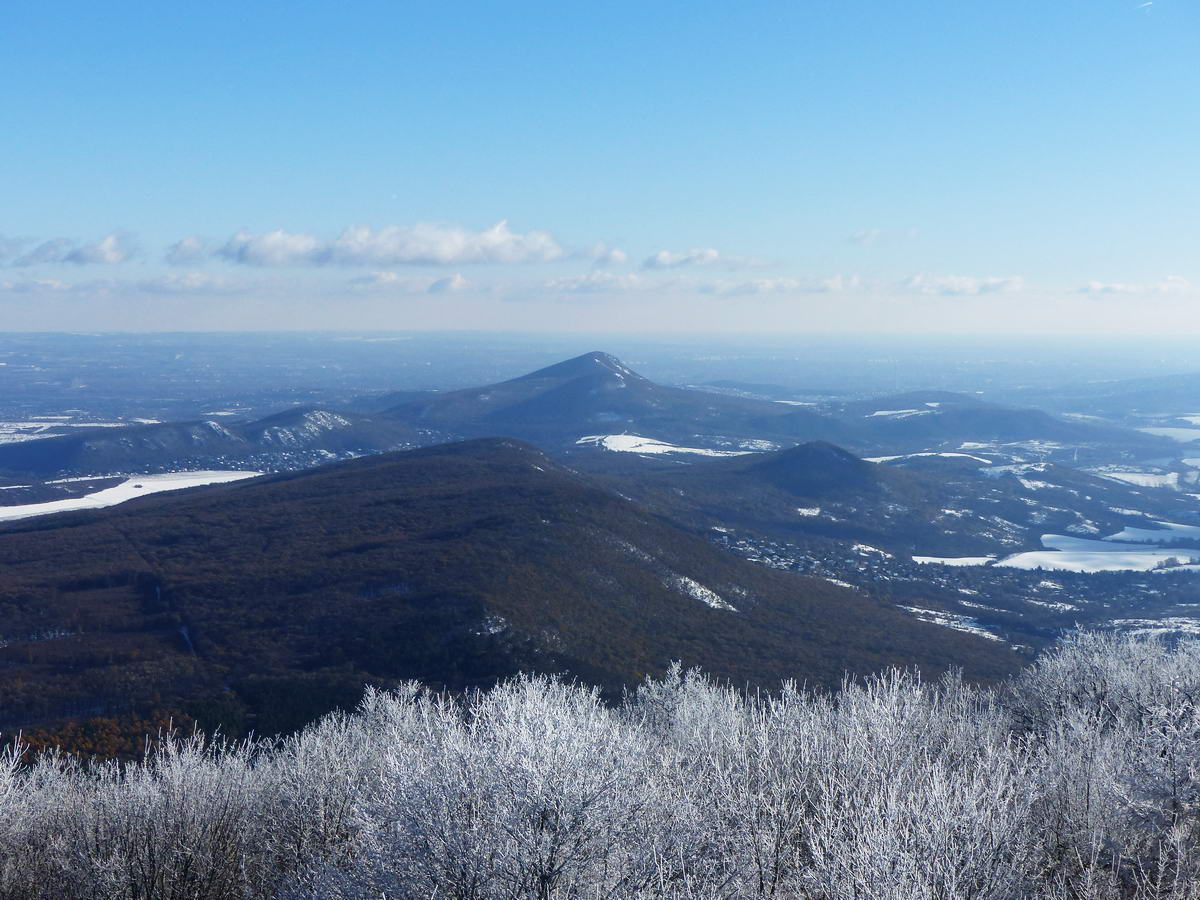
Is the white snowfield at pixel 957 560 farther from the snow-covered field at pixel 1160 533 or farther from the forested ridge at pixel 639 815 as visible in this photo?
the forested ridge at pixel 639 815

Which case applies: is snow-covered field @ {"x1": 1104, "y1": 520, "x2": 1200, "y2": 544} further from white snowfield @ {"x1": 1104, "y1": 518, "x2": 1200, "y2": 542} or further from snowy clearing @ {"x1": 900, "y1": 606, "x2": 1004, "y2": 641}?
snowy clearing @ {"x1": 900, "y1": 606, "x2": 1004, "y2": 641}

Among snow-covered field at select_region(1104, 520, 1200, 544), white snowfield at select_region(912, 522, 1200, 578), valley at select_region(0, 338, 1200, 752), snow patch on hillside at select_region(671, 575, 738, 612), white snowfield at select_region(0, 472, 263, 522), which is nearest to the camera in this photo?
valley at select_region(0, 338, 1200, 752)

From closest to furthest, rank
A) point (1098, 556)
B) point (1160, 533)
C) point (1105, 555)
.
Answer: point (1098, 556) < point (1105, 555) < point (1160, 533)

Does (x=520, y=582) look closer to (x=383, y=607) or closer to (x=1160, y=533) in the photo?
(x=383, y=607)

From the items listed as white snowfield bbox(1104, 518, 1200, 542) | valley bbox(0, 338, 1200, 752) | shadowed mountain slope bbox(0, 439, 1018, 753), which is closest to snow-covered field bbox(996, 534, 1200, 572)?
valley bbox(0, 338, 1200, 752)

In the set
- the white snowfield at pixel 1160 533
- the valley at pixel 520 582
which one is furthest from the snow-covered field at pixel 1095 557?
the white snowfield at pixel 1160 533

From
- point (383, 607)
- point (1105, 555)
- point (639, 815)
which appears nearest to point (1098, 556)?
point (1105, 555)

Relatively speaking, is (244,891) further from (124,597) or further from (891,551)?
(891,551)
